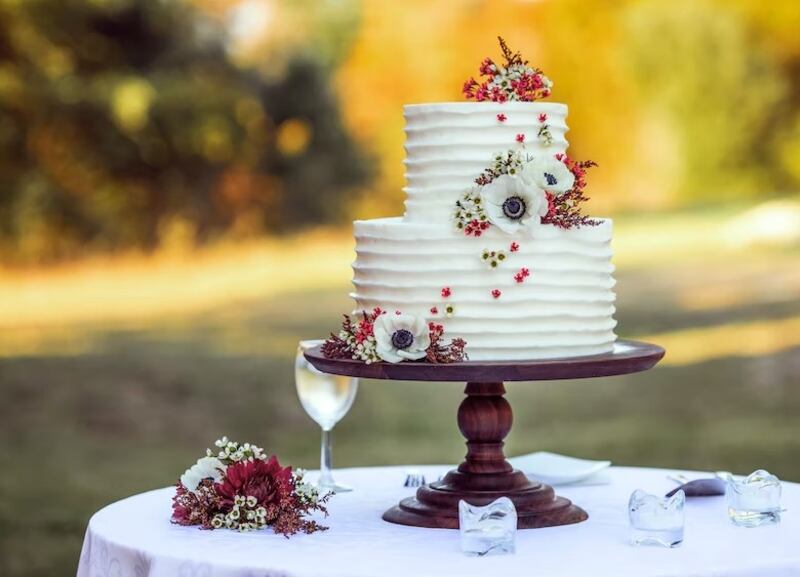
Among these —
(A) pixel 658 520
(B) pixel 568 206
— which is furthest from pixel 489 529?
(B) pixel 568 206

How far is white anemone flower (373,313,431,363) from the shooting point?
8.33ft

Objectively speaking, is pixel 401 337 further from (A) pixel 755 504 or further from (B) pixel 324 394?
(A) pixel 755 504

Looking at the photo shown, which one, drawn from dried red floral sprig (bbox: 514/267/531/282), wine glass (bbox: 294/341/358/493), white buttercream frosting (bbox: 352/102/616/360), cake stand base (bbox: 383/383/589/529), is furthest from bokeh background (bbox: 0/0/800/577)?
dried red floral sprig (bbox: 514/267/531/282)

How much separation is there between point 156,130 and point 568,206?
6796 mm

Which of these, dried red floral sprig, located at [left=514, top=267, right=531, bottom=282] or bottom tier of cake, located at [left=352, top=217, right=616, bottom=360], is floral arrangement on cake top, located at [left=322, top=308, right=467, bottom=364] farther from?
dried red floral sprig, located at [left=514, top=267, right=531, bottom=282]

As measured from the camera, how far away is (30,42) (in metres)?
9.09

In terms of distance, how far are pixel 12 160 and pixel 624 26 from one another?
3895mm

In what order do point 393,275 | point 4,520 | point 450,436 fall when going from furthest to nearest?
point 450,436 → point 4,520 → point 393,275

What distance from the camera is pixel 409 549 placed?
242 centimetres

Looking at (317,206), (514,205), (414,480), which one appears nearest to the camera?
(514,205)

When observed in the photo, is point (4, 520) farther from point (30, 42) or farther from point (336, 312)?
point (30, 42)

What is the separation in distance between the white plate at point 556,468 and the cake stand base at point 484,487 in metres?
0.34

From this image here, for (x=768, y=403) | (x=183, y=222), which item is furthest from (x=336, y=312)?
(x=768, y=403)

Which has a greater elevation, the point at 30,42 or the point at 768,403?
the point at 30,42
